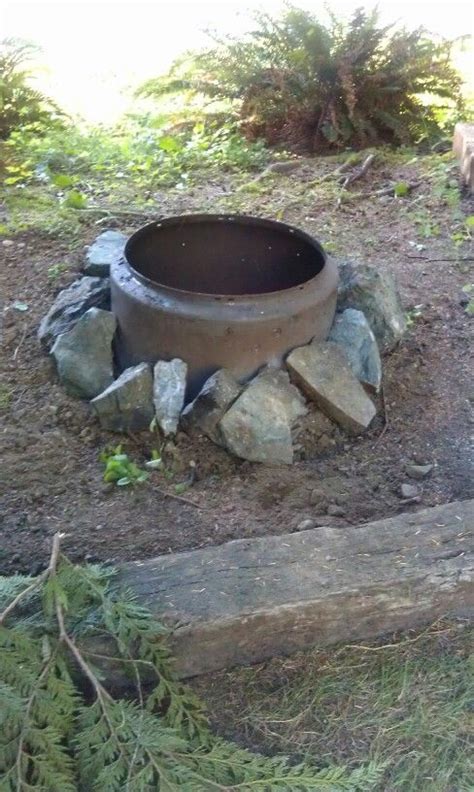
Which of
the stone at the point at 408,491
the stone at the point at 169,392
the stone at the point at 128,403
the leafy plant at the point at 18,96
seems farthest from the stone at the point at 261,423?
the leafy plant at the point at 18,96

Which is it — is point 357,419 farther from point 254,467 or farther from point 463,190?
point 463,190

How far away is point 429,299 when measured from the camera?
3.84 metres

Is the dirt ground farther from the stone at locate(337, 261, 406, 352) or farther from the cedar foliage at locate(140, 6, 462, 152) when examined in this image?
the cedar foliage at locate(140, 6, 462, 152)

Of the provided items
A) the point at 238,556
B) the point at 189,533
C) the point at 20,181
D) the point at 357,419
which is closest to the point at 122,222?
the point at 20,181

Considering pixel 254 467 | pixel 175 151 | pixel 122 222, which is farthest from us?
pixel 175 151

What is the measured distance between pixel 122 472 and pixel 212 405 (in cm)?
37

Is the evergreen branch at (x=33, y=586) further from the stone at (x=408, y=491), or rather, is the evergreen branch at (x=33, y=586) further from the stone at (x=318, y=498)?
the stone at (x=408, y=491)

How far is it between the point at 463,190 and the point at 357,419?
2.31 meters

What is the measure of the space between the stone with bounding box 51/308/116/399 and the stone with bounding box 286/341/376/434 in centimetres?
66

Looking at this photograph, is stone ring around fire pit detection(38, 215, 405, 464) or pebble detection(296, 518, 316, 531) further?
stone ring around fire pit detection(38, 215, 405, 464)

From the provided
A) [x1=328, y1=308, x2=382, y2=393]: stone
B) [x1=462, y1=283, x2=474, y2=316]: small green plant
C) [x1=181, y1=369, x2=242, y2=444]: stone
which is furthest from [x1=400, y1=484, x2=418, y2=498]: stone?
[x1=462, y1=283, x2=474, y2=316]: small green plant

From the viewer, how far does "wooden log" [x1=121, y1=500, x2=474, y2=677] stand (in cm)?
215

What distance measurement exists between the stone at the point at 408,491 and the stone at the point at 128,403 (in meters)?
0.87

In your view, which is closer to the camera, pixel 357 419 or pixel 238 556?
pixel 238 556
